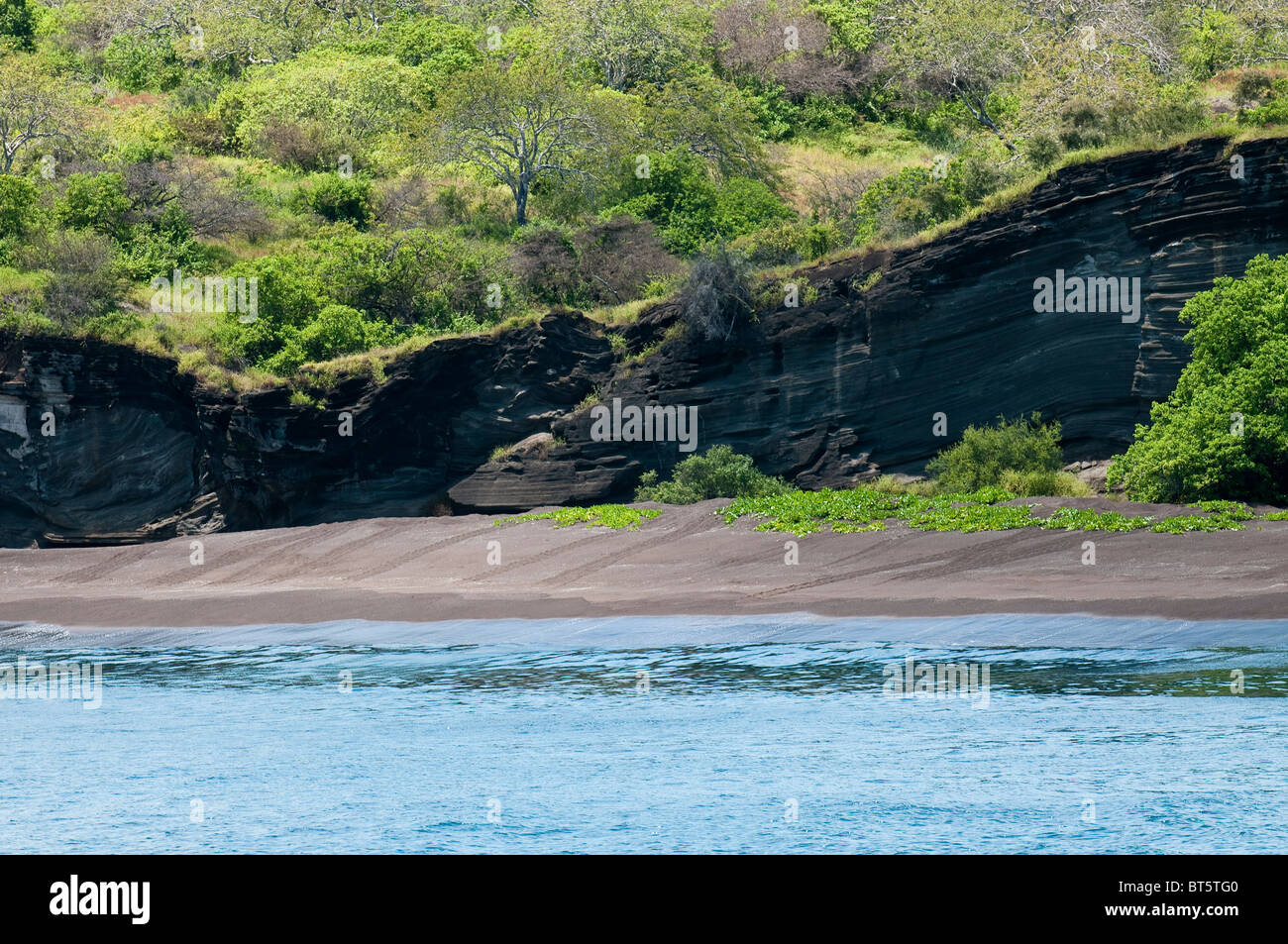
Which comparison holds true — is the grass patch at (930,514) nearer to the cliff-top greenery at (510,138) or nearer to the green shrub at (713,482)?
the green shrub at (713,482)

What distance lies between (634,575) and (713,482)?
217 inches

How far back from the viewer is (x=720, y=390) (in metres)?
33.2

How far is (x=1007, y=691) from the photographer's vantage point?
17312 mm

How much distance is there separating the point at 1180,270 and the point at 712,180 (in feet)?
79.8

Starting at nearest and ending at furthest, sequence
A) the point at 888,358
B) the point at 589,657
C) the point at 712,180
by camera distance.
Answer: the point at 589,657
the point at 888,358
the point at 712,180

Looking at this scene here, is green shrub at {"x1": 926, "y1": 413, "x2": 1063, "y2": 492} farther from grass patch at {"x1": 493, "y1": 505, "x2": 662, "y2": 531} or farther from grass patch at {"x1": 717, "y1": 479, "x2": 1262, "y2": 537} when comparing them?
grass patch at {"x1": 493, "y1": 505, "x2": 662, "y2": 531}

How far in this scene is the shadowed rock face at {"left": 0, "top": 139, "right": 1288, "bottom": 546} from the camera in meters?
29.1

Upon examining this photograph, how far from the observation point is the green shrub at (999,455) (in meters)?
28.5

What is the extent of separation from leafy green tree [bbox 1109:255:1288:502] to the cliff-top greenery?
83 cm

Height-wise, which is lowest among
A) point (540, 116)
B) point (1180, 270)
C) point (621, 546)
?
point (621, 546)

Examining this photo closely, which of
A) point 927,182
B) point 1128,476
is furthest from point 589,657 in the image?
point 927,182

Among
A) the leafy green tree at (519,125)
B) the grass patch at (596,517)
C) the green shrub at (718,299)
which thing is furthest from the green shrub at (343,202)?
the grass patch at (596,517)

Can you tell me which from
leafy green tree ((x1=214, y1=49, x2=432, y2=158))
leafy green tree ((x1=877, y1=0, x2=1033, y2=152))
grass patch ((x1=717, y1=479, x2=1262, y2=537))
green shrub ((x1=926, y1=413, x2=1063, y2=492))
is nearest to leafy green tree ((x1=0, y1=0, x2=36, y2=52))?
leafy green tree ((x1=214, y1=49, x2=432, y2=158))

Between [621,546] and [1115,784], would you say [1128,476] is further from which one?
[1115,784]
